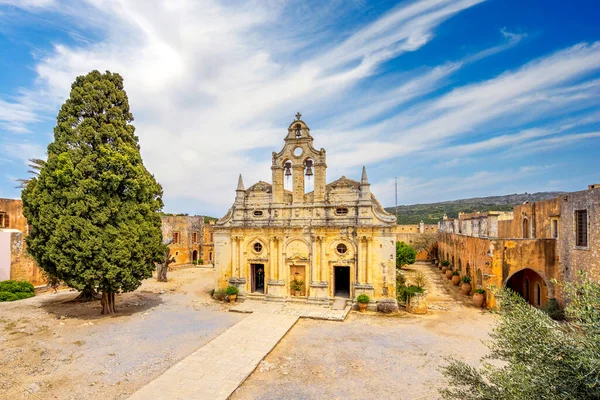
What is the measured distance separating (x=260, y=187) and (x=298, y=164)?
Result: 3.05m

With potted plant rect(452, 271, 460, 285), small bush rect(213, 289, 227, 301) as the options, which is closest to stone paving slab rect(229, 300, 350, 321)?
small bush rect(213, 289, 227, 301)

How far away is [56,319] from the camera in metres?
16.4

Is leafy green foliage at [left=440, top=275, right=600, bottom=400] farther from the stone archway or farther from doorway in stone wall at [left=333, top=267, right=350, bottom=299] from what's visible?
doorway in stone wall at [left=333, top=267, right=350, bottom=299]

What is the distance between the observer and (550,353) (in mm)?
4898

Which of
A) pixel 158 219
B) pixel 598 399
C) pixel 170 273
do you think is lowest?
pixel 170 273

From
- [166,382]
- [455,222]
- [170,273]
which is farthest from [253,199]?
[455,222]

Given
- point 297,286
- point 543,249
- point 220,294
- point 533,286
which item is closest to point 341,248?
point 297,286

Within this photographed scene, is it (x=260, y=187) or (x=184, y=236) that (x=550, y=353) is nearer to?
(x=260, y=187)

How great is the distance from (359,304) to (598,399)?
14.7 meters

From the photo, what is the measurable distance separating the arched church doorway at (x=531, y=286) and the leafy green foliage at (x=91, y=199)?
2171 centimetres

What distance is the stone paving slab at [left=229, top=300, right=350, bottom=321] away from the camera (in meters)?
17.3

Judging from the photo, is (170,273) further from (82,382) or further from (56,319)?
(82,382)

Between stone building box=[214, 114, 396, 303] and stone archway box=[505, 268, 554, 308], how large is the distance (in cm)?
802

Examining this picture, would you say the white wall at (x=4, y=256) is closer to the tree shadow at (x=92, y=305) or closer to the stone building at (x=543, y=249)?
the tree shadow at (x=92, y=305)
